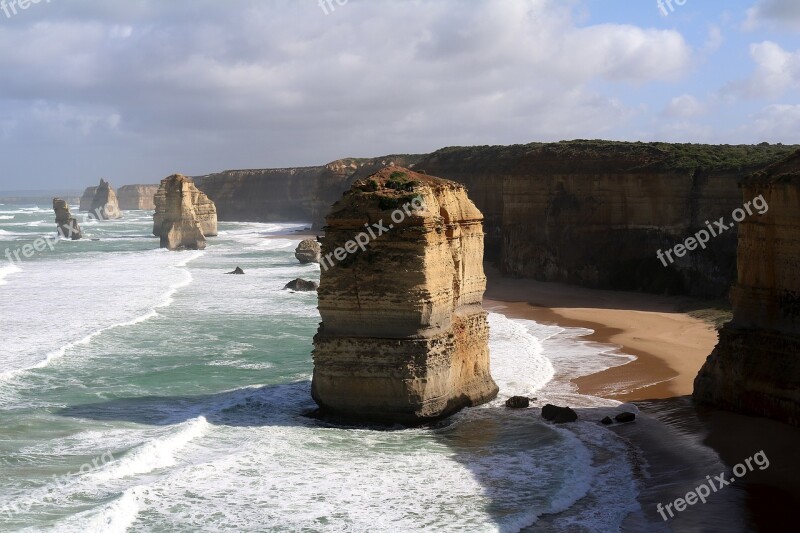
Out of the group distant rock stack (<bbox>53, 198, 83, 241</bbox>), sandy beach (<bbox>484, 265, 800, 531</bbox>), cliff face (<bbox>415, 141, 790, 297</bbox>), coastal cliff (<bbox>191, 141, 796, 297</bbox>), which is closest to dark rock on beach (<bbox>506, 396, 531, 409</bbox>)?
sandy beach (<bbox>484, 265, 800, 531</bbox>)

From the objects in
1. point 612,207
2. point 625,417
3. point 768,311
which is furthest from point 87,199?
point 768,311

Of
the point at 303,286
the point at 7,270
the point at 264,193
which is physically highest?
the point at 264,193

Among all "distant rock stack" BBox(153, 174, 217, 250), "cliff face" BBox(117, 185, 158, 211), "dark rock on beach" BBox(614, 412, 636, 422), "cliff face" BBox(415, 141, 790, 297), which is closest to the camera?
"dark rock on beach" BBox(614, 412, 636, 422)

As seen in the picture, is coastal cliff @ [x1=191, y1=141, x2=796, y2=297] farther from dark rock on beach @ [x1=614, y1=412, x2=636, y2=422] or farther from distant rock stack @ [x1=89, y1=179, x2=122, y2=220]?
distant rock stack @ [x1=89, y1=179, x2=122, y2=220]

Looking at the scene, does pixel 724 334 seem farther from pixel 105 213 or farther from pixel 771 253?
pixel 105 213

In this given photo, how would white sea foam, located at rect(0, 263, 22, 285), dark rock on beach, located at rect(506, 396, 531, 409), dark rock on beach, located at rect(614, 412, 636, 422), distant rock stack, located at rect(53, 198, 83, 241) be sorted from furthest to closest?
1. distant rock stack, located at rect(53, 198, 83, 241)
2. white sea foam, located at rect(0, 263, 22, 285)
3. dark rock on beach, located at rect(506, 396, 531, 409)
4. dark rock on beach, located at rect(614, 412, 636, 422)

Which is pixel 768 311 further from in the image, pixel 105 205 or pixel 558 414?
pixel 105 205
